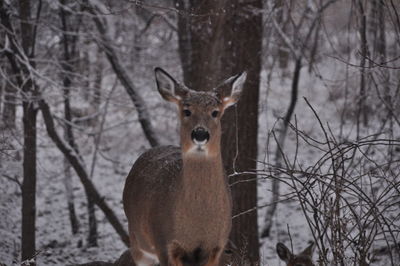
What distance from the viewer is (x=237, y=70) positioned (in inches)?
320

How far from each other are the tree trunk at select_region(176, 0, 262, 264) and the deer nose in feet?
10.7

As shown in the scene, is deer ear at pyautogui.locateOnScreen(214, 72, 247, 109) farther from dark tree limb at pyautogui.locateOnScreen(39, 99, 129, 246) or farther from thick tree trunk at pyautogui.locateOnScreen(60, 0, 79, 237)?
dark tree limb at pyautogui.locateOnScreen(39, 99, 129, 246)

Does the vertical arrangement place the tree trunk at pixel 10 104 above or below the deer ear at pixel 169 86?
below

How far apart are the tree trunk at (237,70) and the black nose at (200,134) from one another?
10.7 ft

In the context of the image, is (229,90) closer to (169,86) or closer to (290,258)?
(169,86)

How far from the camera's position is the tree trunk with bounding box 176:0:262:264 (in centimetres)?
804

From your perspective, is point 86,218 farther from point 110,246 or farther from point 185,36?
point 185,36

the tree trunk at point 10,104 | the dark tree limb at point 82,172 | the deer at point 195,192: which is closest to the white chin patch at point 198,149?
the deer at point 195,192

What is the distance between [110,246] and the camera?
13.1m

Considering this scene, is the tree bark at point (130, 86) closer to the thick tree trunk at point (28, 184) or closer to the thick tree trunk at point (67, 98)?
the thick tree trunk at point (67, 98)

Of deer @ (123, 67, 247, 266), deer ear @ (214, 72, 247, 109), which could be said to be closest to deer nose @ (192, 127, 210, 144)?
deer @ (123, 67, 247, 266)

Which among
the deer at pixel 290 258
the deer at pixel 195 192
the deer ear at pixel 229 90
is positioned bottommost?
the deer at pixel 290 258

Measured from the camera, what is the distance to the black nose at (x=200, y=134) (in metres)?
4.63

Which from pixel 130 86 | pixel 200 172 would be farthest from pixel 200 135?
pixel 130 86
